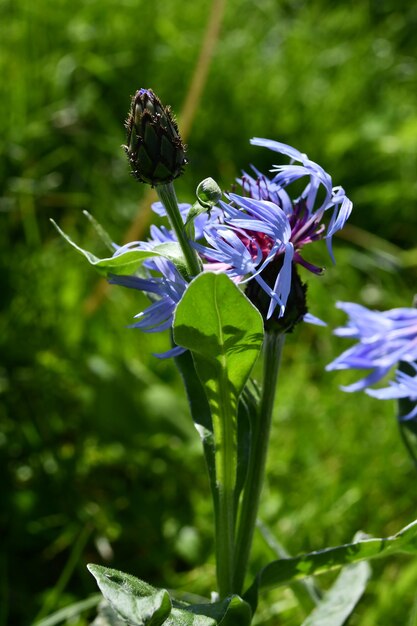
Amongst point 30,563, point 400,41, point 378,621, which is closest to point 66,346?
point 30,563

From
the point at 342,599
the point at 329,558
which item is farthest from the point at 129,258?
the point at 342,599

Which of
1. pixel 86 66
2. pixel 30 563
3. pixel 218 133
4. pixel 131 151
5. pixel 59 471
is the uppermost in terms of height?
pixel 86 66

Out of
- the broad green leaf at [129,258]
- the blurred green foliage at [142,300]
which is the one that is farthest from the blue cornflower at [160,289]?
the blurred green foliage at [142,300]

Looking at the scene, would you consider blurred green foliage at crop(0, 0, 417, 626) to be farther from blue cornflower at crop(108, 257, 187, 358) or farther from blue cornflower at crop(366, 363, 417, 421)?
blue cornflower at crop(108, 257, 187, 358)

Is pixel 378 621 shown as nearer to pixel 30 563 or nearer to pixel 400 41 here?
pixel 30 563

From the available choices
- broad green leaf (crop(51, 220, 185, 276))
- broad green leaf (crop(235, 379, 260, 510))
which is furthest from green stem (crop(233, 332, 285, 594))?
broad green leaf (crop(51, 220, 185, 276))

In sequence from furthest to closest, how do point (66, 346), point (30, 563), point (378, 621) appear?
point (66, 346) < point (30, 563) < point (378, 621)
